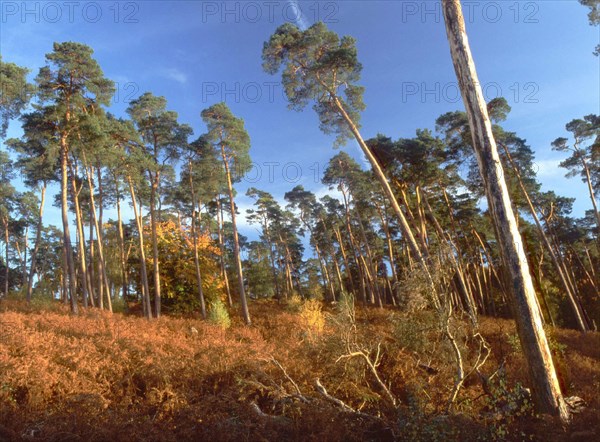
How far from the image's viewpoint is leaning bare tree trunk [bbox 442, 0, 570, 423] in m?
6.45

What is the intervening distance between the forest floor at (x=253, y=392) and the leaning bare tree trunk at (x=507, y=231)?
0.46m

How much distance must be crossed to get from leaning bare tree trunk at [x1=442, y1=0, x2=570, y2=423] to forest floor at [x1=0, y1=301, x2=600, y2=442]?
0.46 m

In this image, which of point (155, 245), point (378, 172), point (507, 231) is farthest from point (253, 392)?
point (155, 245)

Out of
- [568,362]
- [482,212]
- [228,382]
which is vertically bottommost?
[568,362]

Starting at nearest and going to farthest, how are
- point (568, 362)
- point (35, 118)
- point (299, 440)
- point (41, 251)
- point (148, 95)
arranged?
point (299, 440), point (568, 362), point (35, 118), point (148, 95), point (41, 251)

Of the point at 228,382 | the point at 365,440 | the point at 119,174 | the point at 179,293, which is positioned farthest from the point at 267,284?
the point at 365,440

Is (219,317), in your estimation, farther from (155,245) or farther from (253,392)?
(253,392)

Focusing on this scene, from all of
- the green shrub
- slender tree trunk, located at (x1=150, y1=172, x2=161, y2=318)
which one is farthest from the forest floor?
slender tree trunk, located at (x1=150, y1=172, x2=161, y2=318)

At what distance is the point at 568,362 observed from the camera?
1483 centimetres

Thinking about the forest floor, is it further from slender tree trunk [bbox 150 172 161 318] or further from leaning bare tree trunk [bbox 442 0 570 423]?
slender tree trunk [bbox 150 172 161 318]

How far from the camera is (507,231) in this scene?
7.26m

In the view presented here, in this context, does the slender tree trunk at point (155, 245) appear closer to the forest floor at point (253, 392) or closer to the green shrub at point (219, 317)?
the green shrub at point (219, 317)

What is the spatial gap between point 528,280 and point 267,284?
3084 centimetres

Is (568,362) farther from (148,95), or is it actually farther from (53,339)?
(148,95)
